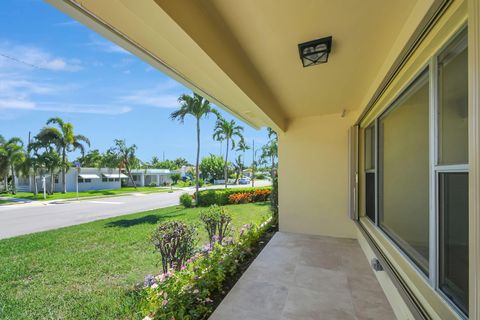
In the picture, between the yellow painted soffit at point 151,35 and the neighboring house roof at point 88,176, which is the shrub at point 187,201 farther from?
the neighboring house roof at point 88,176

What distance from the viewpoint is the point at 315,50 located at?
198cm

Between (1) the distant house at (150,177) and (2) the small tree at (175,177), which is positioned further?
(2) the small tree at (175,177)

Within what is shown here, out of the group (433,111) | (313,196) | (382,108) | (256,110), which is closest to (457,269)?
(433,111)

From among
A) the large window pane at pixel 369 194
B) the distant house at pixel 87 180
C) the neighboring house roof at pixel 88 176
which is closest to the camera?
the large window pane at pixel 369 194

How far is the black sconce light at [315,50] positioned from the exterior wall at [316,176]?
7.79ft

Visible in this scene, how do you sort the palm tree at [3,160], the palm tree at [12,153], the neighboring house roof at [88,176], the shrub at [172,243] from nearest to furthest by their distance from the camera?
1. the shrub at [172,243]
2. the palm tree at [3,160]
3. the palm tree at [12,153]
4. the neighboring house roof at [88,176]

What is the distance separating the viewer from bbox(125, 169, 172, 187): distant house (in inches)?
1193

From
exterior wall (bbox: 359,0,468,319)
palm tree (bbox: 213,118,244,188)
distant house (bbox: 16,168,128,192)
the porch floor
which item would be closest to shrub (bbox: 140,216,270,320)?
the porch floor

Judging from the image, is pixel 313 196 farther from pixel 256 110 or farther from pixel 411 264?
pixel 411 264

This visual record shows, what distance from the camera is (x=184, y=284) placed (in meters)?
2.12

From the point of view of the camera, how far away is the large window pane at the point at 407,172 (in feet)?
6.40

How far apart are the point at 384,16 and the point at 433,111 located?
748mm

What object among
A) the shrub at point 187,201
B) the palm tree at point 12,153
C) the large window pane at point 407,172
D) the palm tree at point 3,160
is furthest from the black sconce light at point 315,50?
the palm tree at point 3,160

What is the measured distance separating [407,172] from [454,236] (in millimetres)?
1334
